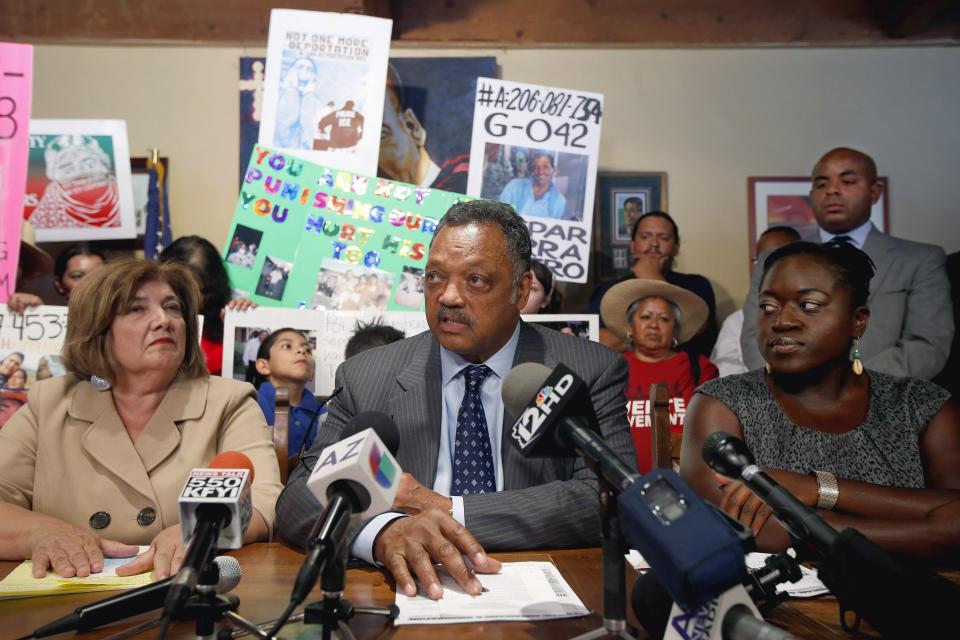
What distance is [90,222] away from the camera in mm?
4715

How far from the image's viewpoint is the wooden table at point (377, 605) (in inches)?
50.0

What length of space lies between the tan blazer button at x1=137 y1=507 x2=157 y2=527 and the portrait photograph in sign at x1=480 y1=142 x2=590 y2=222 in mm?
2495

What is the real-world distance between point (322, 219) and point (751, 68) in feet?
11.6

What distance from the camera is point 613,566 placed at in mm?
1095

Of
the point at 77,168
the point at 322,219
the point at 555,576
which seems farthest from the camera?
the point at 77,168

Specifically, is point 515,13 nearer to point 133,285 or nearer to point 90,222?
point 90,222

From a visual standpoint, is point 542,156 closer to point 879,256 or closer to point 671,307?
point 671,307

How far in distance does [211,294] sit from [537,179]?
169cm

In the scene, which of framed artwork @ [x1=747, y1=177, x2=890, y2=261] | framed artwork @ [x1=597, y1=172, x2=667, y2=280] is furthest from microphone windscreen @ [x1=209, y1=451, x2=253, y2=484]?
framed artwork @ [x1=747, y1=177, x2=890, y2=261]

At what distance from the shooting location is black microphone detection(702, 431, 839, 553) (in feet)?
3.26

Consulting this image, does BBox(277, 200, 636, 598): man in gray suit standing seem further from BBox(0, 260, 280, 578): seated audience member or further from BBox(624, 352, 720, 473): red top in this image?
BBox(624, 352, 720, 473): red top

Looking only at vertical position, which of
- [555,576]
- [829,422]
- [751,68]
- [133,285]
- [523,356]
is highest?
[751,68]

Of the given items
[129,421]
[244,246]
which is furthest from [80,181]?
[129,421]

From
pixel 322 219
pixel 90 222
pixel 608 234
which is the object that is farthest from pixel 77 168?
pixel 608 234
